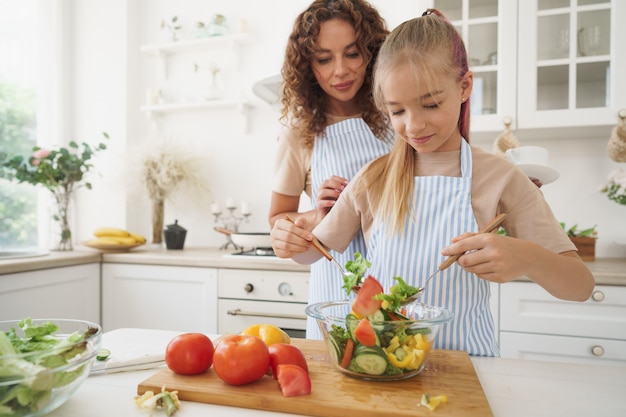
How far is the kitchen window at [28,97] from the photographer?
2.57 meters

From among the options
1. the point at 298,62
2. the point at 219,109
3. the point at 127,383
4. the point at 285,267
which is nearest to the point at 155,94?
the point at 219,109

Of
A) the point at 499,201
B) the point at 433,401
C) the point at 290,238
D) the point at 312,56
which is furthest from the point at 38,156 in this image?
the point at 433,401

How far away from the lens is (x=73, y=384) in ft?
2.01

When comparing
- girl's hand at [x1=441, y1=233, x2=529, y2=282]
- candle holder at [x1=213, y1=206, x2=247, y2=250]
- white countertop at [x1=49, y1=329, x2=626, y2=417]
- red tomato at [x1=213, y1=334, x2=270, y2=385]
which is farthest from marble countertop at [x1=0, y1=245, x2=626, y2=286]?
red tomato at [x1=213, y1=334, x2=270, y2=385]

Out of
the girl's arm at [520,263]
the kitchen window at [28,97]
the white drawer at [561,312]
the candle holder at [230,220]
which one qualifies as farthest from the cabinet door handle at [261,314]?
the kitchen window at [28,97]

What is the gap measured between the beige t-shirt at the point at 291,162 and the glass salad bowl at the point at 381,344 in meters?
0.69

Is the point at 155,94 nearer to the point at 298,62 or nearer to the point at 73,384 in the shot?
the point at 298,62

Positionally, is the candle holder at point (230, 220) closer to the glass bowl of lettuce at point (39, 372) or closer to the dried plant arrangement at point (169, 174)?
the dried plant arrangement at point (169, 174)

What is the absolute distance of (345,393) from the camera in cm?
66

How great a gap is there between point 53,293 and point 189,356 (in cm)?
162

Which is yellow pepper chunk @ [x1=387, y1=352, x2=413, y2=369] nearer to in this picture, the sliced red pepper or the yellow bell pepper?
the sliced red pepper

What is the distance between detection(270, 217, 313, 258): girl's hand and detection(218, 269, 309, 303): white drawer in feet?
3.00

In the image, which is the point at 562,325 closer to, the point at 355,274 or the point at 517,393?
the point at 517,393

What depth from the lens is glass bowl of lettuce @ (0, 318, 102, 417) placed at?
0.54 m
